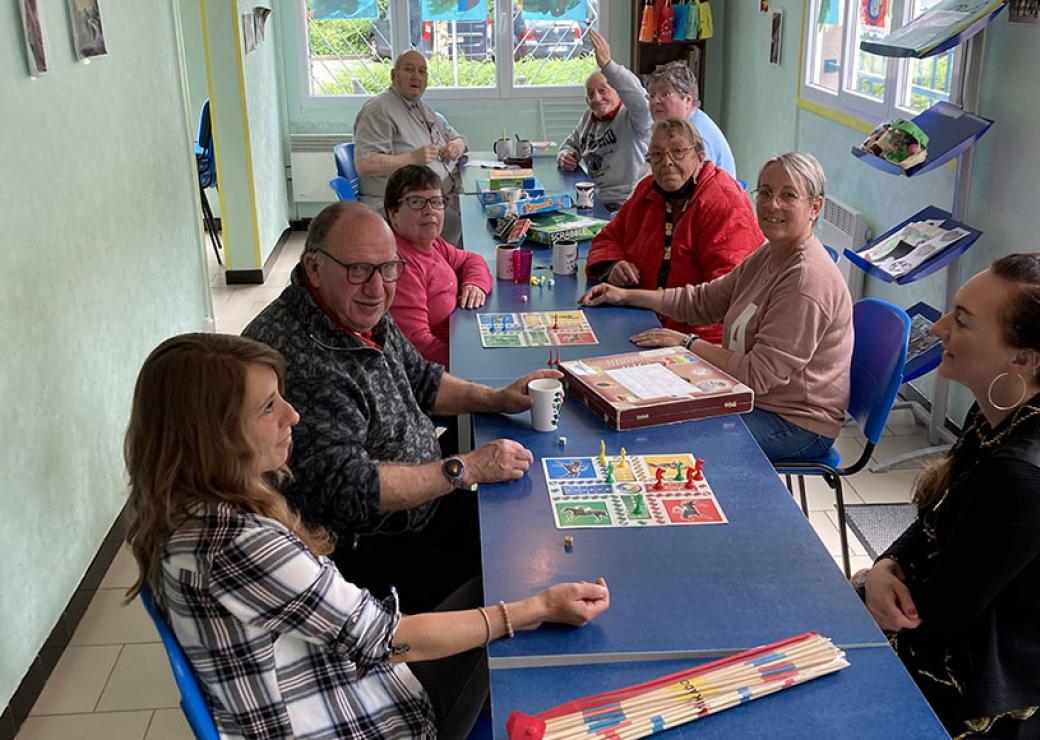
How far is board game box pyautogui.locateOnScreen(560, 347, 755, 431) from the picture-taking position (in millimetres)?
2338

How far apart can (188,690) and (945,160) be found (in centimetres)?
327

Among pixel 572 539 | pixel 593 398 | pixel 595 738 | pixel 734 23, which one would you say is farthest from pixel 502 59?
pixel 595 738

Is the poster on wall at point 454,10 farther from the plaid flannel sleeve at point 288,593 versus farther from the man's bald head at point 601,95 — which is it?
the plaid flannel sleeve at point 288,593

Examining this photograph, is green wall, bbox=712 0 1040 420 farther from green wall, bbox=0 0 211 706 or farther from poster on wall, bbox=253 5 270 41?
poster on wall, bbox=253 5 270 41

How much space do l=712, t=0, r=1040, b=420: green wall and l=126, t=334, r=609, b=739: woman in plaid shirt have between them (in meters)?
2.83

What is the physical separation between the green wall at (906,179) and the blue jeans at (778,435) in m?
1.40

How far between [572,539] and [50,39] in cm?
236

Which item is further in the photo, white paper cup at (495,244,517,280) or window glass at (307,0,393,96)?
window glass at (307,0,393,96)

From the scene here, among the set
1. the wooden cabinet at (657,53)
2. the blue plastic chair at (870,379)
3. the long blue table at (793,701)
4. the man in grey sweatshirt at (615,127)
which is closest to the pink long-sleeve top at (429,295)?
the blue plastic chair at (870,379)

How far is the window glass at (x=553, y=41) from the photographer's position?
773 centimetres

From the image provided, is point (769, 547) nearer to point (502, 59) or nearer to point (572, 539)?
point (572, 539)

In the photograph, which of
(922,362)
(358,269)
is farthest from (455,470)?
(922,362)

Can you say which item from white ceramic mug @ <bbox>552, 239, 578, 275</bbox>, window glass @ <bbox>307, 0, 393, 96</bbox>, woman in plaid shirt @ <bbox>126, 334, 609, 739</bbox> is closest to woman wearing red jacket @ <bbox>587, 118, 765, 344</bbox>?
white ceramic mug @ <bbox>552, 239, 578, 275</bbox>

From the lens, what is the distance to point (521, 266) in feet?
11.7
